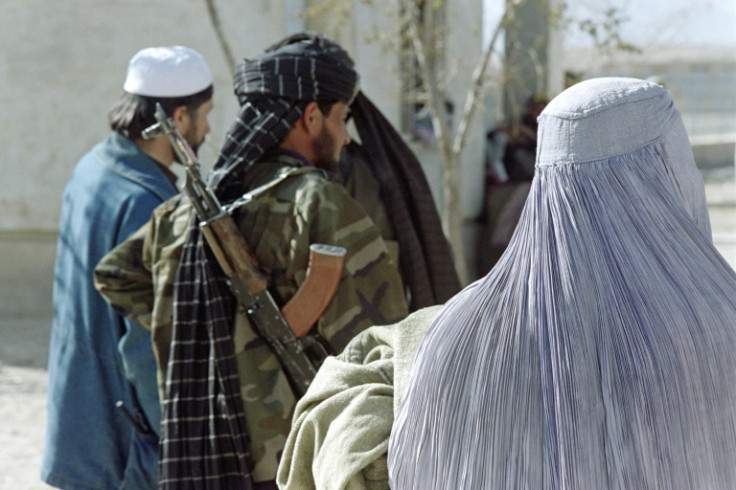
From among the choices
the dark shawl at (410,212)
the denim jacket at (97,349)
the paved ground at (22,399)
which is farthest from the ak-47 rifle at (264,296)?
the paved ground at (22,399)

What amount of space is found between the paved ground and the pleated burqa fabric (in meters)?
3.65

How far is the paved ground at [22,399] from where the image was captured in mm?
4801

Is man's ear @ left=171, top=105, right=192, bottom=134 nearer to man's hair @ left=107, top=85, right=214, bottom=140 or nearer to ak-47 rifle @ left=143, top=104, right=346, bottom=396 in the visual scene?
man's hair @ left=107, top=85, right=214, bottom=140

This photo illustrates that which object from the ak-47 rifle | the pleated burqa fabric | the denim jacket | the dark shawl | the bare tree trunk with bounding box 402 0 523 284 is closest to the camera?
the pleated burqa fabric

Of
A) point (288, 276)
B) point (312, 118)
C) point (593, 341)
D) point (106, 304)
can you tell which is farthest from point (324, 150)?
point (593, 341)

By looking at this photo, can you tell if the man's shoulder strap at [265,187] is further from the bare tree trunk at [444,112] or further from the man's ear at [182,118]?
the bare tree trunk at [444,112]

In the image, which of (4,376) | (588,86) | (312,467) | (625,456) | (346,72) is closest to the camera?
(625,456)

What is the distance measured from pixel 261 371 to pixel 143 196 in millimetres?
847

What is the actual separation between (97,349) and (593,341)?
2.03 metres

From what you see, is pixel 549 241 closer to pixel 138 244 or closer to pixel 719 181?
pixel 138 244


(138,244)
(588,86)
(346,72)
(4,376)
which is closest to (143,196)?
(138,244)

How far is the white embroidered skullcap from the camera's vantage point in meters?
3.09

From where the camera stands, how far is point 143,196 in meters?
3.04

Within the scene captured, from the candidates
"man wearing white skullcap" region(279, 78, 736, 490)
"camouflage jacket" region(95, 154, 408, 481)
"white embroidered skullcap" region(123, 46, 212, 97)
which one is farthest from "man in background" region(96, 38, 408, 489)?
"man wearing white skullcap" region(279, 78, 736, 490)
